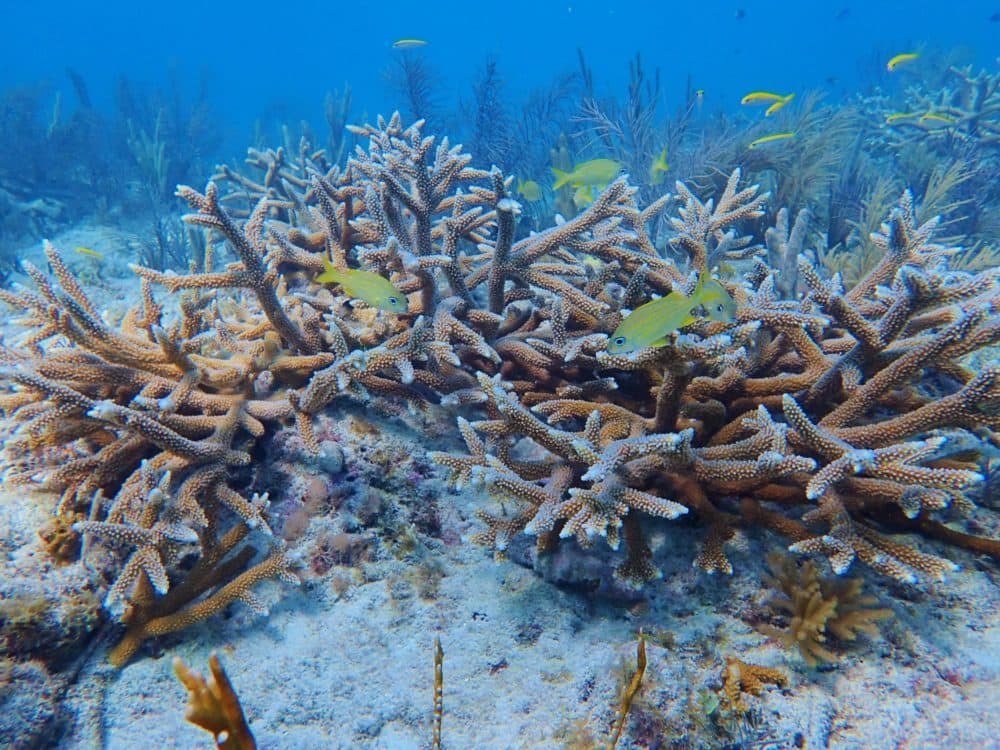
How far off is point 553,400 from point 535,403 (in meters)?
0.22

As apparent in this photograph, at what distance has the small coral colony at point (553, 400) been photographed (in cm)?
226

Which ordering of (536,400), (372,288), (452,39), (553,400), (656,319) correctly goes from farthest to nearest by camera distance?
(452,39)
(536,400)
(553,400)
(372,288)
(656,319)

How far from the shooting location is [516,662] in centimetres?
234

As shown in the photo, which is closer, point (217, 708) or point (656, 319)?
point (217, 708)

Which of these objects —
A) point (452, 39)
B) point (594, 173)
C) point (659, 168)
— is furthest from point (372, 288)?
point (452, 39)

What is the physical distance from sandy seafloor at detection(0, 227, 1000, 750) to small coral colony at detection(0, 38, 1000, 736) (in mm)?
137

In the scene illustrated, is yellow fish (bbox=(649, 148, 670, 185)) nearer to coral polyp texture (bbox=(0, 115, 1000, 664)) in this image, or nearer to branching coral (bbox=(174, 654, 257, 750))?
Result: coral polyp texture (bbox=(0, 115, 1000, 664))

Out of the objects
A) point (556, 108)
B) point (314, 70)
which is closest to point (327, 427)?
point (556, 108)

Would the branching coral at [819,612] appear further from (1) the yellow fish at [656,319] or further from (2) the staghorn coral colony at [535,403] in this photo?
(1) the yellow fish at [656,319]

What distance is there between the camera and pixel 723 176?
734 cm

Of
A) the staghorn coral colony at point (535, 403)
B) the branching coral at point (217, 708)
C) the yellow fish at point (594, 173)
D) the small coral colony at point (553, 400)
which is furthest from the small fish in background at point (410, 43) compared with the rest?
the branching coral at point (217, 708)

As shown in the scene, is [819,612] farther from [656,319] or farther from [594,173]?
[594,173]

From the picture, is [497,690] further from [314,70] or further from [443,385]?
[314,70]

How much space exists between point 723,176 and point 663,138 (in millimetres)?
1860
